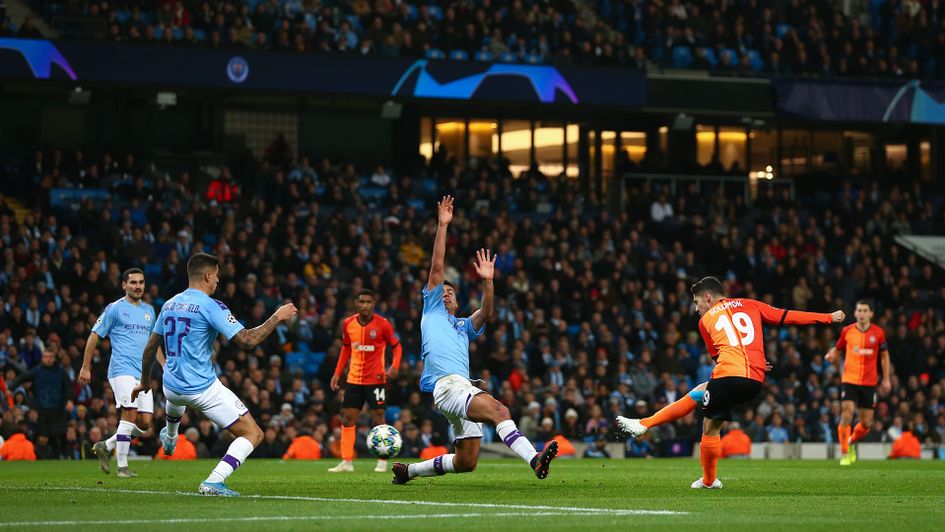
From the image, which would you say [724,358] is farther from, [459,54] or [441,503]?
[459,54]

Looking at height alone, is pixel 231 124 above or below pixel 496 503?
above

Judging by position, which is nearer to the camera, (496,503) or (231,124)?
(496,503)

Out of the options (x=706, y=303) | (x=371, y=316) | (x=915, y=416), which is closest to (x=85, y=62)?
(x=371, y=316)

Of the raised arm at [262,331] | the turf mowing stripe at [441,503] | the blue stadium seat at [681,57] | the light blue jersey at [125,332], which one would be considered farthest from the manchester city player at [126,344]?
the blue stadium seat at [681,57]

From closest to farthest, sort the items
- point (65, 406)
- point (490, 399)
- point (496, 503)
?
point (496, 503) → point (490, 399) → point (65, 406)

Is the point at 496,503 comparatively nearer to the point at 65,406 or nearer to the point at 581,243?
the point at 65,406

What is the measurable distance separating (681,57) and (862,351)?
18008mm

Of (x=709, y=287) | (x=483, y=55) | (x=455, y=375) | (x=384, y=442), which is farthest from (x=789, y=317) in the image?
(x=483, y=55)

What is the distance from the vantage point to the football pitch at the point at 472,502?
34.9 feet

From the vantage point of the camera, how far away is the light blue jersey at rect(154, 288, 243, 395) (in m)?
13.0

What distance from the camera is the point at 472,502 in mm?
12797

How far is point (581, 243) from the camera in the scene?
37.1 m

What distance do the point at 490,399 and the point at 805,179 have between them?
3409 centimetres

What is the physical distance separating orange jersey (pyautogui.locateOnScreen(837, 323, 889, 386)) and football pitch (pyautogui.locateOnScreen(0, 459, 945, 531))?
5.02 m
